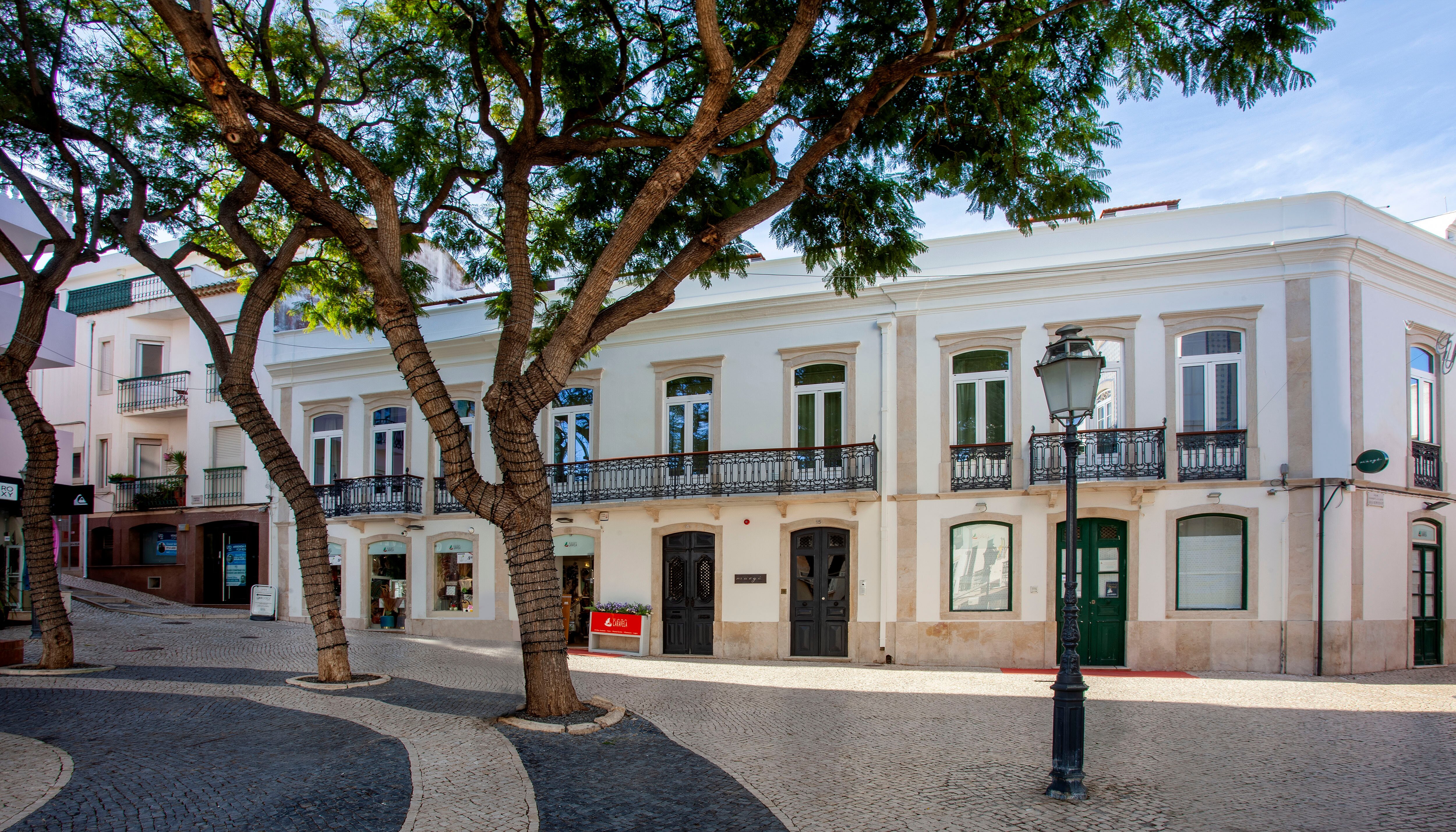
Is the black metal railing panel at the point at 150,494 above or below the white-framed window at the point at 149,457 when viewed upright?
below

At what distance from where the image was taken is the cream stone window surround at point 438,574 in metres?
19.5

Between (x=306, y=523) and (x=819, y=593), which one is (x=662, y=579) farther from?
(x=306, y=523)

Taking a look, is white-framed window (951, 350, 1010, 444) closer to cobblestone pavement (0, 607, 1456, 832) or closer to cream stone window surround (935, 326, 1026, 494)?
cream stone window surround (935, 326, 1026, 494)

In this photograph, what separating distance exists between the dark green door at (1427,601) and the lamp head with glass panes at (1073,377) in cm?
1098

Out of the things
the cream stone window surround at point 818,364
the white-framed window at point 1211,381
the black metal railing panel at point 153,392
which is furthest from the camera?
the black metal railing panel at point 153,392

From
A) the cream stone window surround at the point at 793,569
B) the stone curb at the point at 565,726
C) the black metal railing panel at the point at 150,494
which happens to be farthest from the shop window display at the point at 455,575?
the stone curb at the point at 565,726

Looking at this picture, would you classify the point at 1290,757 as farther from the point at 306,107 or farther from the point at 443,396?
the point at 306,107

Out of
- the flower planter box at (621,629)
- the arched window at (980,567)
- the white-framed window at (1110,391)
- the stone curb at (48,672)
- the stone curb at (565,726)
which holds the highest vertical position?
the white-framed window at (1110,391)

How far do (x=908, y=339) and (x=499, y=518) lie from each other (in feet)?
30.7

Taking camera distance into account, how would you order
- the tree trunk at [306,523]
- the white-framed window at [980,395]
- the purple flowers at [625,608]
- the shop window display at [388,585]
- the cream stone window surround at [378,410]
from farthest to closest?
the cream stone window surround at [378,410] → the shop window display at [388,585] → the purple flowers at [625,608] → the white-framed window at [980,395] → the tree trunk at [306,523]

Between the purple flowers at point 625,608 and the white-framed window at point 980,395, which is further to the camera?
the purple flowers at point 625,608

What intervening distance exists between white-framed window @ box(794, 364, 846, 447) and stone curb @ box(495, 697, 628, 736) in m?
8.52

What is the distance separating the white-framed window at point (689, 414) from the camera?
58.9 ft

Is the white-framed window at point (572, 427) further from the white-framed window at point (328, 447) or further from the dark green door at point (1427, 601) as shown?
the dark green door at point (1427, 601)
